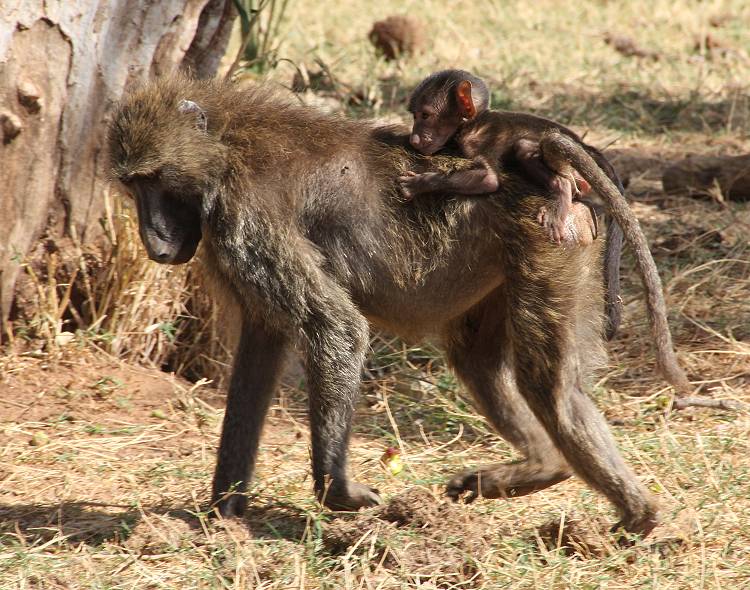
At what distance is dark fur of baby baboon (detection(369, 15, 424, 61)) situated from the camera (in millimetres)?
9414

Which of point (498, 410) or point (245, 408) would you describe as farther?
point (498, 410)

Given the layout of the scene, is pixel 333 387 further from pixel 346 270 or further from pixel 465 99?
pixel 465 99

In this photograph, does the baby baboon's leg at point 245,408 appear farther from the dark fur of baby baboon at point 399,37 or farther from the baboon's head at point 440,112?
the dark fur of baby baboon at point 399,37

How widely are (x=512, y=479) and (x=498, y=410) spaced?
28cm

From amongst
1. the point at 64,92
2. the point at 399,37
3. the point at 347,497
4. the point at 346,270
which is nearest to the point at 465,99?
the point at 346,270

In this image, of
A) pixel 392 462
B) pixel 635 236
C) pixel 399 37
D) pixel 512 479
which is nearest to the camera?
pixel 635 236

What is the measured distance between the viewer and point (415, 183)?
4082mm

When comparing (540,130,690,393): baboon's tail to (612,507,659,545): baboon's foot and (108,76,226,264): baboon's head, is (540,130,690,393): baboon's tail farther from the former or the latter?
(108,76,226,264): baboon's head

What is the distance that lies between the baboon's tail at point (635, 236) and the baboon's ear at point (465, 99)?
0.37m

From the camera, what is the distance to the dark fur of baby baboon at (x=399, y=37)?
9414mm

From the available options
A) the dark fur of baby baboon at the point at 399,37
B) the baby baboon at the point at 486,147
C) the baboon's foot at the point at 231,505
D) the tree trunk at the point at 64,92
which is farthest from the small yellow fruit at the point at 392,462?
the dark fur of baby baboon at the point at 399,37

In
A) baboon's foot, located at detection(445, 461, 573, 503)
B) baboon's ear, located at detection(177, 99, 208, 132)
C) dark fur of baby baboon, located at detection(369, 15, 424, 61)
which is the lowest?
baboon's foot, located at detection(445, 461, 573, 503)

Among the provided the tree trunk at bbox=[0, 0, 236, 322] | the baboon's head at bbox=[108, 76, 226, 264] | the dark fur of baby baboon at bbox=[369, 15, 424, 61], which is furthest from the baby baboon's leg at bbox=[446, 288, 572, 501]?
the dark fur of baby baboon at bbox=[369, 15, 424, 61]

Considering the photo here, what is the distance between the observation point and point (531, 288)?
390cm
